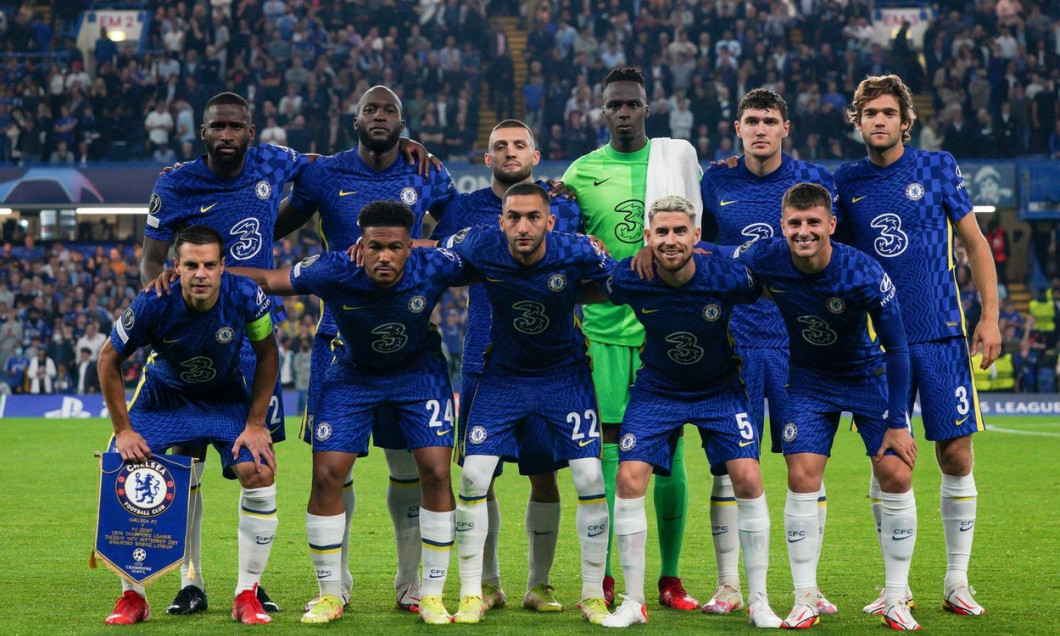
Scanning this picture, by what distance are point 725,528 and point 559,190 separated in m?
2.01

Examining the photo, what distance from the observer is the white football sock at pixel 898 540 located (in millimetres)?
5828

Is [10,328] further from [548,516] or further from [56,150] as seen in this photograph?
[548,516]

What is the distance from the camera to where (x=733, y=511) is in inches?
254

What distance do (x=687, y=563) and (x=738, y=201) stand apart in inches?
98.1

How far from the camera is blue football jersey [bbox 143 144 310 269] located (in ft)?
21.9

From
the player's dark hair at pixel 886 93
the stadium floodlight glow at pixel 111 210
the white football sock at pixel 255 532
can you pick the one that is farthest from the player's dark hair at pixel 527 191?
the stadium floodlight glow at pixel 111 210

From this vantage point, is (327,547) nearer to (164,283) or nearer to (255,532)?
(255,532)

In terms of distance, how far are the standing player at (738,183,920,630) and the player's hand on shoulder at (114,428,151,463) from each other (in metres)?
3.01

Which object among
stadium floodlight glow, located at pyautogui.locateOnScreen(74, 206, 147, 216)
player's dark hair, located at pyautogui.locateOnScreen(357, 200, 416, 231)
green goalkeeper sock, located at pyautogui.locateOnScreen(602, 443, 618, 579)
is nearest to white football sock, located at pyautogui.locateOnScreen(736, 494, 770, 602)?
green goalkeeper sock, located at pyautogui.locateOnScreen(602, 443, 618, 579)

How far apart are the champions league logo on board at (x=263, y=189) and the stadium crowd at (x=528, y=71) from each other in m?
17.0

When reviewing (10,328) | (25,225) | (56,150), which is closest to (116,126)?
(56,150)

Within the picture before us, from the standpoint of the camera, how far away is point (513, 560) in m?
8.00

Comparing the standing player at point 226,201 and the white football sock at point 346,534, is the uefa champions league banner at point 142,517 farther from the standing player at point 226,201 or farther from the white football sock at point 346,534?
the white football sock at point 346,534

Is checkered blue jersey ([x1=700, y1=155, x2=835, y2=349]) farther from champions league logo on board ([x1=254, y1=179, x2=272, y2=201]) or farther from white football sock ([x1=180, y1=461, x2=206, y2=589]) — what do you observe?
white football sock ([x1=180, y1=461, x2=206, y2=589])
